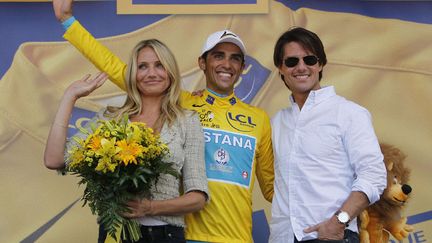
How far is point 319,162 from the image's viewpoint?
3.08 m

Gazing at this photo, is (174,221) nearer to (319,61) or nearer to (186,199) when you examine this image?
(186,199)

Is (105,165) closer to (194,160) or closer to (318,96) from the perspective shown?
(194,160)

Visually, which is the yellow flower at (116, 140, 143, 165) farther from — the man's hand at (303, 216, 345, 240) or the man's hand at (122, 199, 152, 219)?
the man's hand at (303, 216, 345, 240)

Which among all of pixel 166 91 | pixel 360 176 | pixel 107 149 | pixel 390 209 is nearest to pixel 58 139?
pixel 107 149

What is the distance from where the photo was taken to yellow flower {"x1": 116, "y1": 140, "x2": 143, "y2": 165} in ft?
9.21

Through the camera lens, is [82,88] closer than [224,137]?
Yes

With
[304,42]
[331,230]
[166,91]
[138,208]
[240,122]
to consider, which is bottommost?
[331,230]

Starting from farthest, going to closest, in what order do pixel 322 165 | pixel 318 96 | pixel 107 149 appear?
pixel 318 96 < pixel 322 165 < pixel 107 149

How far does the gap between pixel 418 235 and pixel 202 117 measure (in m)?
1.74

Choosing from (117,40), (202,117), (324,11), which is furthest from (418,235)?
(117,40)

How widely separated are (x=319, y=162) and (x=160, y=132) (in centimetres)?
68

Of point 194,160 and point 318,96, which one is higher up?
point 318,96

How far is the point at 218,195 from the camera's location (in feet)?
11.0

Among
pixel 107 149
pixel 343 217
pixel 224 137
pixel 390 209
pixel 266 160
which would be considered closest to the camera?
pixel 107 149
